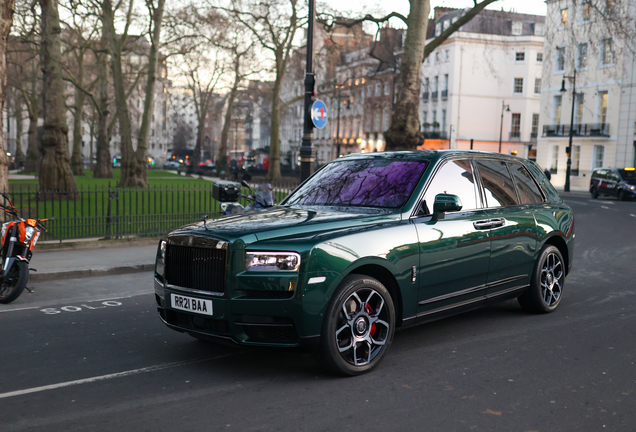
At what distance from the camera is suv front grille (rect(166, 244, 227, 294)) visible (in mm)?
4855

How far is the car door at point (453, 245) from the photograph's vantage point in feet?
18.5

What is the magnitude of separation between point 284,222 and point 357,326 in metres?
0.99

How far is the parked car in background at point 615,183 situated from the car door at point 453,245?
3108 centimetres

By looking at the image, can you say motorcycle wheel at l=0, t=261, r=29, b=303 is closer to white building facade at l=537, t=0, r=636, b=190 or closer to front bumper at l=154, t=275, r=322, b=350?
front bumper at l=154, t=275, r=322, b=350

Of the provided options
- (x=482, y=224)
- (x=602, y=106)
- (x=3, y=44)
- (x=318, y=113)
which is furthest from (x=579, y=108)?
(x=482, y=224)

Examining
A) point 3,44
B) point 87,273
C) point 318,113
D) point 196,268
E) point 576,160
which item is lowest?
point 87,273

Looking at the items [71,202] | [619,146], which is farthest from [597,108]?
[71,202]

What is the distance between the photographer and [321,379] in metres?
5.05

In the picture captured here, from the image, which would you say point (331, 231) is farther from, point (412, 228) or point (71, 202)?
point (71, 202)

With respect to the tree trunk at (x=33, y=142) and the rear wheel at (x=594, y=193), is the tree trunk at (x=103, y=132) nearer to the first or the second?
the tree trunk at (x=33, y=142)

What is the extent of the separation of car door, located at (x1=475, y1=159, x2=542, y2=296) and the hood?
1391 mm

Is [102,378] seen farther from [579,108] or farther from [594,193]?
[579,108]

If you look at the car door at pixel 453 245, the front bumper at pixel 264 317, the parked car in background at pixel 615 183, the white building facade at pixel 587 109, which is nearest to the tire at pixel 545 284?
the car door at pixel 453 245

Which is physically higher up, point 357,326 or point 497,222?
point 497,222
